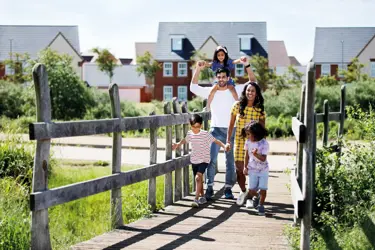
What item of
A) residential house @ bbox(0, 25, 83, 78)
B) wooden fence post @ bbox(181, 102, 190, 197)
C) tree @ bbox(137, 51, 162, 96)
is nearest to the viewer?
wooden fence post @ bbox(181, 102, 190, 197)

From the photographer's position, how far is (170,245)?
7.67 meters

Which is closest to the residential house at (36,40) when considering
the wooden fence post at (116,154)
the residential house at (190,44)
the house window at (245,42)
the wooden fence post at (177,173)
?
the residential house at (190,44)

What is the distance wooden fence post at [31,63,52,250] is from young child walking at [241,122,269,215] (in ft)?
10.4

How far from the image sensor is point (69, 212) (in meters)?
11.8

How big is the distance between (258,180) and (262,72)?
54.7m

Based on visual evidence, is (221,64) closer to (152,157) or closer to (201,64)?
(201,64)

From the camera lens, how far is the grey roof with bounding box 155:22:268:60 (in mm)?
69938

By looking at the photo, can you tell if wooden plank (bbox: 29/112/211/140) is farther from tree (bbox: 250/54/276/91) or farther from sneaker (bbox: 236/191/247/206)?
tree (bbox: 250/54/276/91)

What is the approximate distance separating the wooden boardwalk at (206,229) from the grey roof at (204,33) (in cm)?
5934

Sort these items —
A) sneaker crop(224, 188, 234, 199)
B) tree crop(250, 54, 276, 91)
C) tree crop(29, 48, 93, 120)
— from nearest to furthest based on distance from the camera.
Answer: sneaker crop(224, 188, 234, 199)
tree crop(29, 48, 93, 120)
tree crop(250, 54, 276, 91)

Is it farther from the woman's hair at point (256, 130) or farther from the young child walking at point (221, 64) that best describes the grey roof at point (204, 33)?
the woman's hair at point (256, 130)

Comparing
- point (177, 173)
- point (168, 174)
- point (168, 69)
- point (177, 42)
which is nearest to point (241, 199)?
point (168, 174)

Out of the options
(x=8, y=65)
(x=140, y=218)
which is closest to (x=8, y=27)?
(x=8, y=65)

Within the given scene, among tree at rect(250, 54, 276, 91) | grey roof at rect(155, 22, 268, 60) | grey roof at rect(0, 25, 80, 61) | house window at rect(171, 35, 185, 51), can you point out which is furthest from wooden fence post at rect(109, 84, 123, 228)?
grey roof at rect(0, 25, 80, 61)
